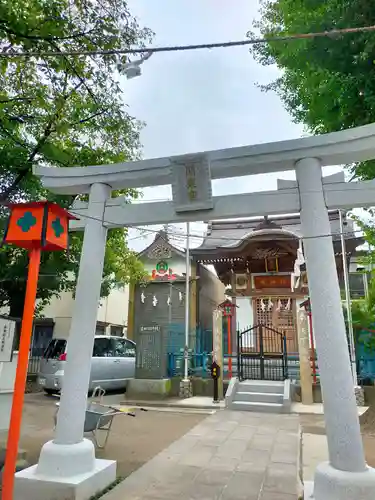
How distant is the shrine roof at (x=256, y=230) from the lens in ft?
A: 43.1

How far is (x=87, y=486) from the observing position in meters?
3.80

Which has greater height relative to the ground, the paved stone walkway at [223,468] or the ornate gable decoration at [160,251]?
the ornate gable decoration at [160,251]

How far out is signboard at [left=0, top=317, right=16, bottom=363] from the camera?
17.3 ft

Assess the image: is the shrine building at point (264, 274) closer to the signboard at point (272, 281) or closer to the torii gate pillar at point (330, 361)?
the signboard at point (272, 281)

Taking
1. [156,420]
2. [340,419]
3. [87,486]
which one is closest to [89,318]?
[87,486]

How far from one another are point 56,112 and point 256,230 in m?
8.31

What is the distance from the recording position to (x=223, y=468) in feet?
15.6

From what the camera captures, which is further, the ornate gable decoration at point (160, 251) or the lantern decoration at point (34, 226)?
the ornate gable decoration at point (160, 251)

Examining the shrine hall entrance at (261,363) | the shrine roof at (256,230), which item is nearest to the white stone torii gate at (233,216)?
the shrine roof at (256,230)

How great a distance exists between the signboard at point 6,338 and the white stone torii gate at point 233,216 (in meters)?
1.53

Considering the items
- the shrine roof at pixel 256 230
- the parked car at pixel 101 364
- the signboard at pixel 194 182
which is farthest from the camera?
the shrine roof at pixel 256 230

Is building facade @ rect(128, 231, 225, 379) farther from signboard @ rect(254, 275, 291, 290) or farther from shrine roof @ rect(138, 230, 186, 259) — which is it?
signboard @ rect(254, 275, 291, 290)

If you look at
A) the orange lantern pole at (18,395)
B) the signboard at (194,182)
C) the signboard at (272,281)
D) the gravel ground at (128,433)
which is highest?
the signboard at (272,281)

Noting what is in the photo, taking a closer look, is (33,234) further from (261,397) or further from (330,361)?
(261,397)
